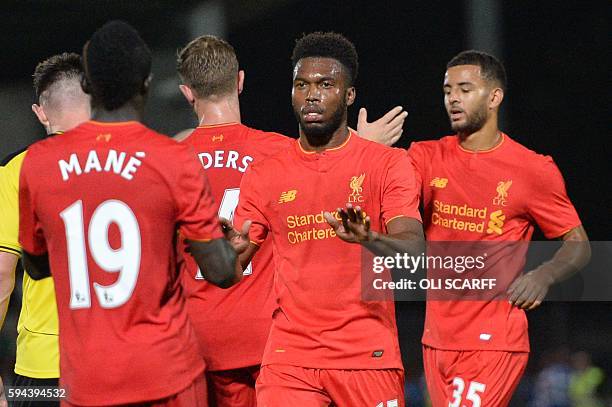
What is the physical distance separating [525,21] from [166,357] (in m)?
7.10

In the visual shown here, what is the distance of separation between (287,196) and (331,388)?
0.81 meters

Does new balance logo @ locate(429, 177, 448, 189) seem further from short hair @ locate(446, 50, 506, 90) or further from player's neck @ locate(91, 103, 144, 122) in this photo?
player's neck @ locate(91, 103, 144, 122)

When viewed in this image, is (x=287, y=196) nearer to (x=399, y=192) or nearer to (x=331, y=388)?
(x=399, y=192)

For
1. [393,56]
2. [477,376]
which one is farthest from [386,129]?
[393,56]

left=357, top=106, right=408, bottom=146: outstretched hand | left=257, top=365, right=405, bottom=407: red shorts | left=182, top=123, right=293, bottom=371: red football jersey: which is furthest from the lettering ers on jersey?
left=257, top=365, right=405, bottom=407: red shorts

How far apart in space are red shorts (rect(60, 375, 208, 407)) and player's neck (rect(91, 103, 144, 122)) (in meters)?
0.84

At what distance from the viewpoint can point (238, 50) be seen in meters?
9.43

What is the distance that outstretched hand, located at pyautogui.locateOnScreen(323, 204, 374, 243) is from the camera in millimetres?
3809

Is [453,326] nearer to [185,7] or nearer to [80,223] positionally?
[80,223]

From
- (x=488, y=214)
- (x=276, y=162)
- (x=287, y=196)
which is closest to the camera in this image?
(x=287, y=196)

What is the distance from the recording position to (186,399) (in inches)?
133

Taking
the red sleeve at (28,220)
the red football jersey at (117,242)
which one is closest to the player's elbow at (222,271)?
the red football jersey at (117,242)

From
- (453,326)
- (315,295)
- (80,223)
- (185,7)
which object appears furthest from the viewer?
(185,7)

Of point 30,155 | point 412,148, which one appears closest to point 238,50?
point 412,148
